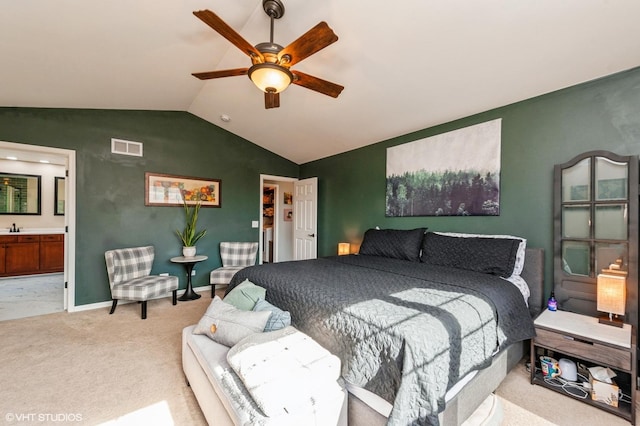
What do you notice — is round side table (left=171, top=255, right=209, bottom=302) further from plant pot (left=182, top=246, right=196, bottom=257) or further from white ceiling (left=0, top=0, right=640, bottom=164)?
white ceiling (left=0, top=0, right=640, bottom=164)

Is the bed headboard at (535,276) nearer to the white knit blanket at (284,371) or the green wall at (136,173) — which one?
the white knit blanket at (284,371)

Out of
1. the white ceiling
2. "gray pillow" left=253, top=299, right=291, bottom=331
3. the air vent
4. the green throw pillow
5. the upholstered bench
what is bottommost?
the upholstered bench

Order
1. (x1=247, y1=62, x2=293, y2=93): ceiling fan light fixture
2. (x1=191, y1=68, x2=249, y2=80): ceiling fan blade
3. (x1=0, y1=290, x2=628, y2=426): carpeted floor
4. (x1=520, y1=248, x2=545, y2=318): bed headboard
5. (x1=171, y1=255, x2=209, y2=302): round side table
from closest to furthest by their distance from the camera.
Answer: (x1=0, y1=290, x2=628, y2=426): carpeted floor → (x1=247, y1=62, x2=293, y2=93): ceiling fan light fixture → (x1=191, y1=68, x2=249, y2=80): ceiling fan blade → (x1=520, y1=248, x2=545, y2=318): bed headboard → (x1=171, y1=255, x2=209, y2=302): round side table

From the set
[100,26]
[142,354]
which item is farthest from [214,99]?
[142,354]

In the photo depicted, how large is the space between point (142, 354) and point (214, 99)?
317cm

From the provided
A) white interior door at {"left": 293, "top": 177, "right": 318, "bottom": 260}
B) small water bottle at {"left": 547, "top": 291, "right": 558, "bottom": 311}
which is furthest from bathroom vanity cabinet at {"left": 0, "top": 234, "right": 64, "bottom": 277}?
small water bottle at {"left": 547, "top": 291, "right": 558, "bottom": 311}

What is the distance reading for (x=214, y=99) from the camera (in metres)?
3.80

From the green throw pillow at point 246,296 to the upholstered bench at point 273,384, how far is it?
0.41 metres

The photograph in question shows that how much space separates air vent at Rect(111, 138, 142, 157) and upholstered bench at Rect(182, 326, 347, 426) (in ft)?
11.4

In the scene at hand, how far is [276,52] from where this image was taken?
1859mm

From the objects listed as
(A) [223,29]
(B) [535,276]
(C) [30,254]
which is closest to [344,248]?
(B) [535,276]

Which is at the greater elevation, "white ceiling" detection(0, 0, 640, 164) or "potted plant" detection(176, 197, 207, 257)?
"white ceiling" detection(0, 0, 640, 164)

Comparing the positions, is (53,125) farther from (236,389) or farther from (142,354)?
(236,389)

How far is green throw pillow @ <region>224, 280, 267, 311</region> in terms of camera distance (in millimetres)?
2070
